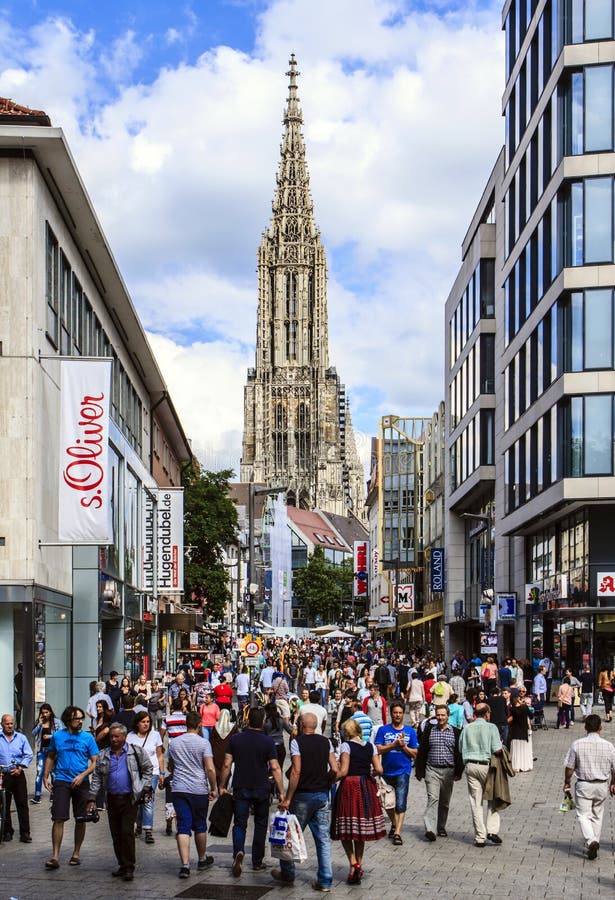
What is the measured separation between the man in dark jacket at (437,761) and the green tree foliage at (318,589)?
145223mm

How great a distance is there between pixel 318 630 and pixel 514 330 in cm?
3244

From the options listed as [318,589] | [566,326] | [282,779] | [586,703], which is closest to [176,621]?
[566,326]

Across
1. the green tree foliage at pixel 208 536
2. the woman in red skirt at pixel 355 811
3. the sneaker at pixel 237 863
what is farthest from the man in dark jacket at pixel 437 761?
the green tree foliage at pixel 208 536

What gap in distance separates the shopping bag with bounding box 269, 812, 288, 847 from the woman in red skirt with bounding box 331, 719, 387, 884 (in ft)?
2.07

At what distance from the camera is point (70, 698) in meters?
30.6

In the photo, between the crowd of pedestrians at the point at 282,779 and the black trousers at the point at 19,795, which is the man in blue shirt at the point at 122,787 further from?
the black trousers at the point at 19,795

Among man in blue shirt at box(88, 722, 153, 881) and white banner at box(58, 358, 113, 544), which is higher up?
white banner at box(58, 358, 113, 544)

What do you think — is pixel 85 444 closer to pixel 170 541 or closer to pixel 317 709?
pixel 317 709

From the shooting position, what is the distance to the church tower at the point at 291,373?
18862 cm

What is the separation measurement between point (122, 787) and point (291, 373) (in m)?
177

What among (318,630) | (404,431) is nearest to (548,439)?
(318,630)

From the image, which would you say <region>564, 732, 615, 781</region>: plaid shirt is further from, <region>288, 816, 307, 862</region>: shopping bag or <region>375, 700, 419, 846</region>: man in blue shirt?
<region>288, 816, 307, 862</region>: shopping bag

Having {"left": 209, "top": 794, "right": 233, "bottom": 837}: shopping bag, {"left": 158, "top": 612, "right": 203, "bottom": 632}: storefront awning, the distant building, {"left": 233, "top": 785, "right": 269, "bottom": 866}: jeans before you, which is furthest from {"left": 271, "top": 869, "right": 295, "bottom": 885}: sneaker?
{"left": 158, "top": 612, "right": 203, "bottom": 632}: storefront awning

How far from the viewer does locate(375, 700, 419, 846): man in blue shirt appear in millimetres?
15156
